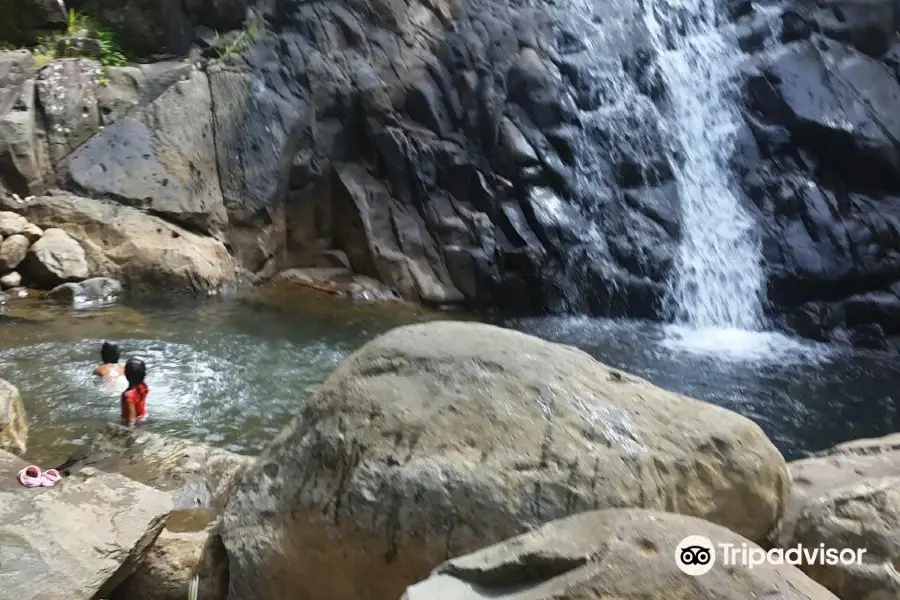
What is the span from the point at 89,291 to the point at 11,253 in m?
1.07

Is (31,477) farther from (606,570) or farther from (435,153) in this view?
(435,153)

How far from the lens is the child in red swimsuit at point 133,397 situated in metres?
5.52

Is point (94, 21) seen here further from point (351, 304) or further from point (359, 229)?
point (351, 304)

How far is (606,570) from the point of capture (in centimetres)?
178

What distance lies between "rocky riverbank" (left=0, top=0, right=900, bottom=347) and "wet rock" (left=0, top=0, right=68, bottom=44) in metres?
Answer: 0.04

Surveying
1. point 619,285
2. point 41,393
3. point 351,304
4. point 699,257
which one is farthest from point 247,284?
point 699,257

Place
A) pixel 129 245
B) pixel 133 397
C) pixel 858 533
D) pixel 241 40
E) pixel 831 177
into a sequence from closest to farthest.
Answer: pixel 858 533 → pixel 133 397 → pixel 129 245 → pixel 831 177 → pixel 241 40

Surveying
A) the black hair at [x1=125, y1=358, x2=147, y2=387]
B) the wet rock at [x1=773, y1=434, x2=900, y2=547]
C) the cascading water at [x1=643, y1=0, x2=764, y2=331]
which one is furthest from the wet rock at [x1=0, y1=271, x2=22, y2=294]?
the cascading water at [x1=643, y1=0, x2=764, y2=331]

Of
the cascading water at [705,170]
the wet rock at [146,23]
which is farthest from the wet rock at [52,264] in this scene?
the cascading water at [705,170]

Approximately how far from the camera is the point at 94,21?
12.4 metres

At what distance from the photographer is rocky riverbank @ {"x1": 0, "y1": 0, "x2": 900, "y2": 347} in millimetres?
10438

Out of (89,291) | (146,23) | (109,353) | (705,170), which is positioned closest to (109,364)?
(109,353)

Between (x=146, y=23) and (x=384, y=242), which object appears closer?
(x=384, y=242)

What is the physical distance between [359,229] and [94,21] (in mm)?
6051
